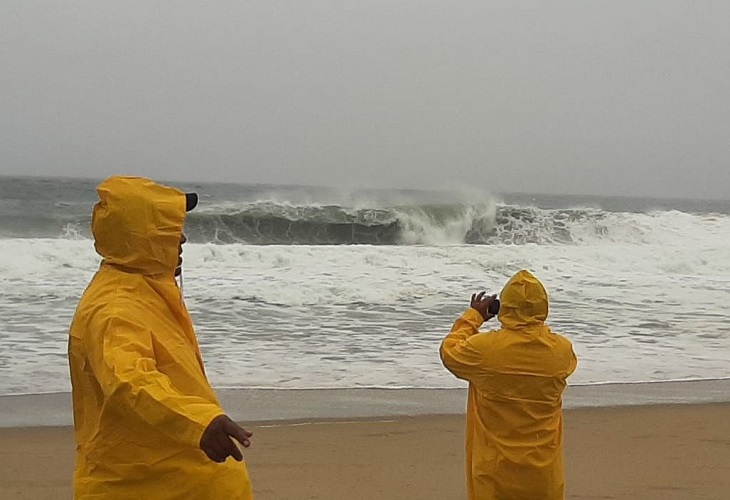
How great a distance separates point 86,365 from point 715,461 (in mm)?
4629

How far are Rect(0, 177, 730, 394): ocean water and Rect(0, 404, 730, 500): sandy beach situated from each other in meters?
1.43

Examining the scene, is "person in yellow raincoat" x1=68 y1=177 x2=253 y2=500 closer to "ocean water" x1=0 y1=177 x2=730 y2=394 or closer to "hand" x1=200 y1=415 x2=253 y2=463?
"hand" x1=200 y1=415 x2=253 y2=463

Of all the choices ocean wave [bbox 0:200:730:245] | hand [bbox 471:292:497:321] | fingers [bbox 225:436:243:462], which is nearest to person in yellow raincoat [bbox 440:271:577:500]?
hand [bbox 471:292:497:321]

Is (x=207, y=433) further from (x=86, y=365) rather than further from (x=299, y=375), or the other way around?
(x=299, y=375)

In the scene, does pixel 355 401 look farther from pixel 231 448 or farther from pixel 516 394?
pixel 231 448

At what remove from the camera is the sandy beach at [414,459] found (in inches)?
193

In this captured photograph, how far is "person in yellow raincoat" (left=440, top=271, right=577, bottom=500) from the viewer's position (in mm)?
3084

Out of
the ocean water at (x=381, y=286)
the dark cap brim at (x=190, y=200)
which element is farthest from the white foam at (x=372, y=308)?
the dark cap brim at (x=190, y=200)

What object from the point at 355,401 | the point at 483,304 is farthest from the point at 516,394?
the point at 355,401

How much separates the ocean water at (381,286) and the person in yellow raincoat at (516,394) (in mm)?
4354

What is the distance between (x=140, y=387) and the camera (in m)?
1.85

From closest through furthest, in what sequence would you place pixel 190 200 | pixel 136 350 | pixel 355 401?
pixel 136 350, pixel 190 200, pixel 355 401

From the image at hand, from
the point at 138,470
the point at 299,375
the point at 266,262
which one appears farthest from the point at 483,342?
the point at 266,262

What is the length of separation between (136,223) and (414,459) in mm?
3722
